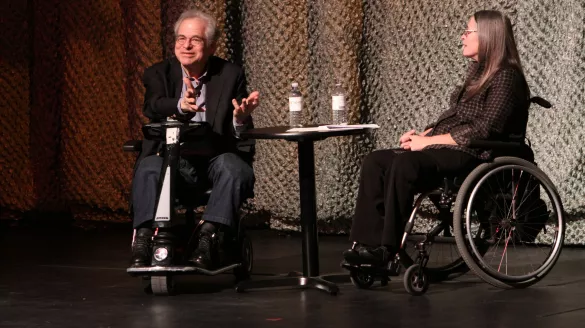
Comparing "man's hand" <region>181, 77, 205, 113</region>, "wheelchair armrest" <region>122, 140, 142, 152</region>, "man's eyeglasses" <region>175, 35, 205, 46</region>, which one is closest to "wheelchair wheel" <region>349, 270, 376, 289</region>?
"man's hand" <region>181, 77, 205, 113</region>

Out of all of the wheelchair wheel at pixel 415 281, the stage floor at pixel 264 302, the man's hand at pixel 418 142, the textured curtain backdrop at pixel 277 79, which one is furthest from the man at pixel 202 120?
the textured curtain backdrop at pixel 277 79

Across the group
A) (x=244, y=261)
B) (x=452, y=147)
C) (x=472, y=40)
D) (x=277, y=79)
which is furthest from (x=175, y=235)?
(x=277, y=79)

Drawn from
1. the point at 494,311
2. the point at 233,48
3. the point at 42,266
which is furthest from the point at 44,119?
the point at 494,311

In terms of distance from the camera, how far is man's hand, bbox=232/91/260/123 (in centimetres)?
457

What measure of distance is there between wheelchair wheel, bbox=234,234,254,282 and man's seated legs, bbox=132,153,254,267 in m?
0.16

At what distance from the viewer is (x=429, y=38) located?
19.1 feet

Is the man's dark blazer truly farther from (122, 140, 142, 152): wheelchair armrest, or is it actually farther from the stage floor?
the stage floor

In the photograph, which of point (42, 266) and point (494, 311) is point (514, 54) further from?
point (42, 266)

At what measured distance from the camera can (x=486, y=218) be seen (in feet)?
14.7

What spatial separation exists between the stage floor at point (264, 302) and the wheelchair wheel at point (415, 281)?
38 millimetres

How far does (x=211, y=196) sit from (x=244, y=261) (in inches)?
12.7

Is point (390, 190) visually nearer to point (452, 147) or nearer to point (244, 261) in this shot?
point (452, 147)

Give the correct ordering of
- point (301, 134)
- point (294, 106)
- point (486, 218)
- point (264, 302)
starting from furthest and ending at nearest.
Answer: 1. point (294, 106)
2. point (486, 218)
3. point (301, 134)
4. point (264, 302)

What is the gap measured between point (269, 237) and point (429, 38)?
1.38 metres
